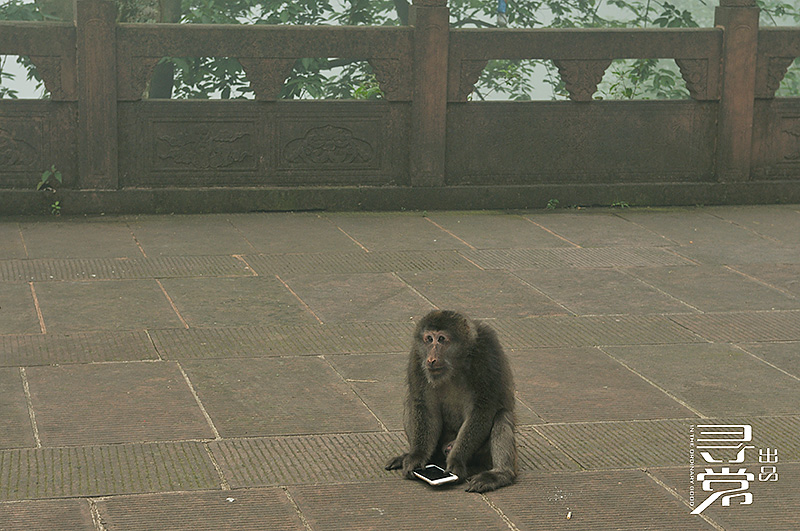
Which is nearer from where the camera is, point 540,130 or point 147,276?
point 147,276

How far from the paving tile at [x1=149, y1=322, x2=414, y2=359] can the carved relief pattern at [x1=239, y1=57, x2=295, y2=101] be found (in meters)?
4.15

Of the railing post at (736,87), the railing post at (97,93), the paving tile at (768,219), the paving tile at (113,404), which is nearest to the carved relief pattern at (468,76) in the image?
the railing post at (736,87)

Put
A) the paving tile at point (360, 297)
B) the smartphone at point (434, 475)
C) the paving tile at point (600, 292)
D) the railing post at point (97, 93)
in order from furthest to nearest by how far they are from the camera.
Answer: the railing post at point (97, 93), the paving tile at point (600, 292), the paving tile at point (360, 297), the smartphone at point (434, 475)

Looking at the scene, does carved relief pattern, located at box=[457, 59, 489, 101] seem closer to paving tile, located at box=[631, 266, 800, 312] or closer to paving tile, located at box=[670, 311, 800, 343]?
paving tile, located at box=[631, 266, 800, 312]

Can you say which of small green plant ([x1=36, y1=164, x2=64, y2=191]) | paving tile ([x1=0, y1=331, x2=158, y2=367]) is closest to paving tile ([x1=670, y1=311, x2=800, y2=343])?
paving tile ([x1=0, y1=331, x2=158, y2=367])

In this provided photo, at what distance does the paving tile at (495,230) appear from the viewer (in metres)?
9.88

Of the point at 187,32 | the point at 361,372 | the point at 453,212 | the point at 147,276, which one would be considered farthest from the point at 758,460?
the point at 187,32

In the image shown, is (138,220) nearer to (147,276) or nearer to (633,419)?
(147,276)

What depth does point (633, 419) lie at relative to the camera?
5.68 meters

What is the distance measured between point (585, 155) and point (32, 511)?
8222 millimetres

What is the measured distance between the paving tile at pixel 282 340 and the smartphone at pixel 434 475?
2.07 meters

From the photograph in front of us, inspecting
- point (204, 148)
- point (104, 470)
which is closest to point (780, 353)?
point (104, 470)

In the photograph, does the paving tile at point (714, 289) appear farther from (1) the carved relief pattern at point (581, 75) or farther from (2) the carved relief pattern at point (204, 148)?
(2) the carved relief pattern at point (204, 148)

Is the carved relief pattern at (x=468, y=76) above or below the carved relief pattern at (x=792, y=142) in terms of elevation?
above
